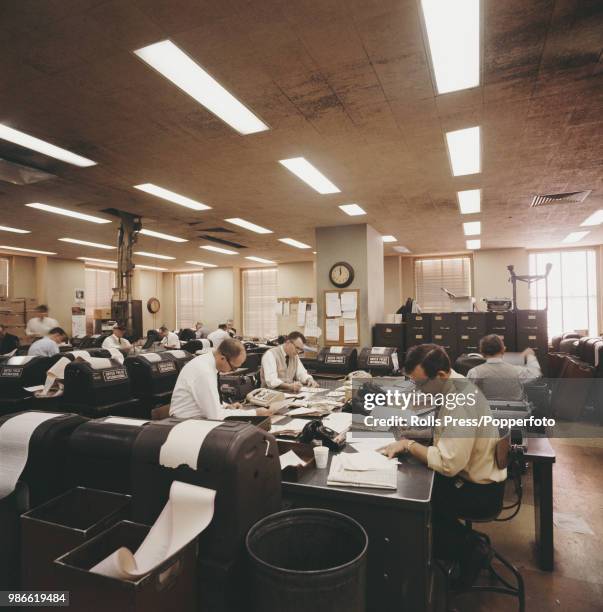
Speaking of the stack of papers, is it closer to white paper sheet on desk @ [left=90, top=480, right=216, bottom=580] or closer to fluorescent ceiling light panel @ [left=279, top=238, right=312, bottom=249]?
white paper sheet on desk @ [left=90, top=480, right=216, bottom=580]

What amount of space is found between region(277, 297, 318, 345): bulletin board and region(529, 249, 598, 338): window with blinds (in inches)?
235

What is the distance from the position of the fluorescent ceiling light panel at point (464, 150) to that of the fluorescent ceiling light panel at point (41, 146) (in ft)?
12.2

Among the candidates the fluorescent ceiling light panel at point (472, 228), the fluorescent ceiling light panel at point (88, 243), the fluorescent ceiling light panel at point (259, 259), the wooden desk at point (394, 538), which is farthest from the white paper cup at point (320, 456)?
the fluorescent ceiling light panel at point (259, 259)

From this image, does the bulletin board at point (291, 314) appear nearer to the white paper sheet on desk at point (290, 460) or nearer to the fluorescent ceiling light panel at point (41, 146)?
the fluorescent ceiling light panel at point (41, 146)

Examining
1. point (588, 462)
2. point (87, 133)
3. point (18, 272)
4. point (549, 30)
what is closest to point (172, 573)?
point (549, 30)

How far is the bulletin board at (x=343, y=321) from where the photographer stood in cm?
742

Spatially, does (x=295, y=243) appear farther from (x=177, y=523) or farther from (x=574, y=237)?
(x=177, y=523)

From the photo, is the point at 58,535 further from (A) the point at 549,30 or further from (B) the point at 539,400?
(B) the point at 539,400

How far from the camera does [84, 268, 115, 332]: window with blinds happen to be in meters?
12.5

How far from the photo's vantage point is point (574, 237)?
8992 millimetres

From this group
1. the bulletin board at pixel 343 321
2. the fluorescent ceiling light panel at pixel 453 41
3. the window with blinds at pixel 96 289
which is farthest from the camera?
the window with blinds at pixel 96 289

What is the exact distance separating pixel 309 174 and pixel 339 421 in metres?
3.10

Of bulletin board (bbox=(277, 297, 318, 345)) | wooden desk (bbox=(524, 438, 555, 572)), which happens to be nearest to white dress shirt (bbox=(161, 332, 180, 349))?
→ bulletin board (bbox=(277, 297, 318, 345))

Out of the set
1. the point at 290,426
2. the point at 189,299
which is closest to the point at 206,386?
the point at 290,426
